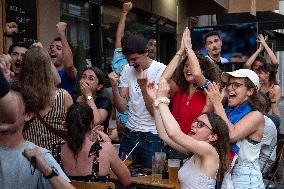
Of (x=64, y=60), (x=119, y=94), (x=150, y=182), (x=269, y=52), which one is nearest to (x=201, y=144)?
(x=150, y=182)

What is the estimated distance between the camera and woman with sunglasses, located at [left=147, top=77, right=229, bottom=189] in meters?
3.64

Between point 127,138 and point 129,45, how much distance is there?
36.6 inches

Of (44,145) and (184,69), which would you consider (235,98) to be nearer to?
(184,69)

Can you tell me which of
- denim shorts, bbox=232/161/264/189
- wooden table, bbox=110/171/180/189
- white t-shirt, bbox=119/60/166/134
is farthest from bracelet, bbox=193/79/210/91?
wooden table, bbox=110/171/180/189

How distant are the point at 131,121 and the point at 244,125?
140 centimetres

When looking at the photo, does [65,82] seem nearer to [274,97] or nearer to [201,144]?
[201,144]

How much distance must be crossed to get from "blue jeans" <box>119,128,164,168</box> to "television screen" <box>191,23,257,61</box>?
150 inches

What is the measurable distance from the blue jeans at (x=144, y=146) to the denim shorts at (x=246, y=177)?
105 centimetres

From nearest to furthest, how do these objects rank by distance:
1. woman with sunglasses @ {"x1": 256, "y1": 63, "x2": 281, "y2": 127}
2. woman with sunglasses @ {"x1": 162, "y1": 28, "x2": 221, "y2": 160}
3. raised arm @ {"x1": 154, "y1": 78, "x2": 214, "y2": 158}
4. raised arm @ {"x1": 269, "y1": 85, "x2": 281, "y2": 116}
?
raised arm @ {"x1": 154, "y1": 78, "x2": 214, "y2": 158}, woman with sunglasses @ {"x1": 162, "y1": 28, "x2": 221, "y2": 160}, woman with sunglasses @ {"x1": 256, "y1": 63, "x2": 281, "y2": 127}, raised arm @ {"x1": 269, "y1": 85, "x2": 281, "y2": 116}

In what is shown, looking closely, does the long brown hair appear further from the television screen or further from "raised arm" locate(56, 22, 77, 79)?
the television screen

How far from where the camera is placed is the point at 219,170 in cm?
384

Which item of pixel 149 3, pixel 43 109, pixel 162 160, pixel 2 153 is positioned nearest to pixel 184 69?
pixel 162 160

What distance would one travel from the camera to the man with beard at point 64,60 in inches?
204

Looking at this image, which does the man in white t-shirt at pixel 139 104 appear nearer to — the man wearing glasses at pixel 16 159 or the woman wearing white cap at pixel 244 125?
the woman wearing white cap at pixel 244 125
